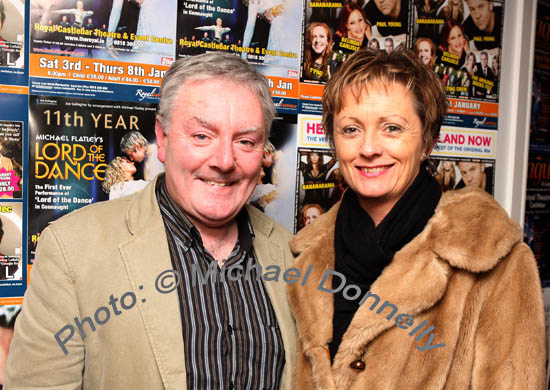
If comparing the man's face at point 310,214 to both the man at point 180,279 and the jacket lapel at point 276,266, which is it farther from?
the man at point 180,279

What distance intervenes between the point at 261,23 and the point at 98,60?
64 cm

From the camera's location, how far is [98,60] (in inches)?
68.2

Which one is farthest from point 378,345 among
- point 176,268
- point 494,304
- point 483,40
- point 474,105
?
point 483,40

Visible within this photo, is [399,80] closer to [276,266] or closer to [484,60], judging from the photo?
[276,266]

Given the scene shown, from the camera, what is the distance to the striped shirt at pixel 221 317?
4.28ft

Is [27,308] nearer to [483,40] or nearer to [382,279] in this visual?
[382,279]

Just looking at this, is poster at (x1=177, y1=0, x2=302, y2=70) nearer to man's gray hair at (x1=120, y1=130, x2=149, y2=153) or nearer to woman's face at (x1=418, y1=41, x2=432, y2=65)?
man's gray hair at (x1=120, y1=130, x2=149, y2=153)

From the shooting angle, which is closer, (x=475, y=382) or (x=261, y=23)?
(x=475, y=382)

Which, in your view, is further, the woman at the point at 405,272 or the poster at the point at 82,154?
the poster at the point at 82,154

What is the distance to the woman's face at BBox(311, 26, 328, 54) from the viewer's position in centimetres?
207

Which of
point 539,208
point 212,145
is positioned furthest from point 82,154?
point 539,208

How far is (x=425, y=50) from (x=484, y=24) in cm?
38

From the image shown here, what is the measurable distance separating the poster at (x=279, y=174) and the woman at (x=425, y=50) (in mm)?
721

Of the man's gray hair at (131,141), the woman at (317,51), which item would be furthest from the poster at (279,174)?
the man's gray hair at (131,141)
